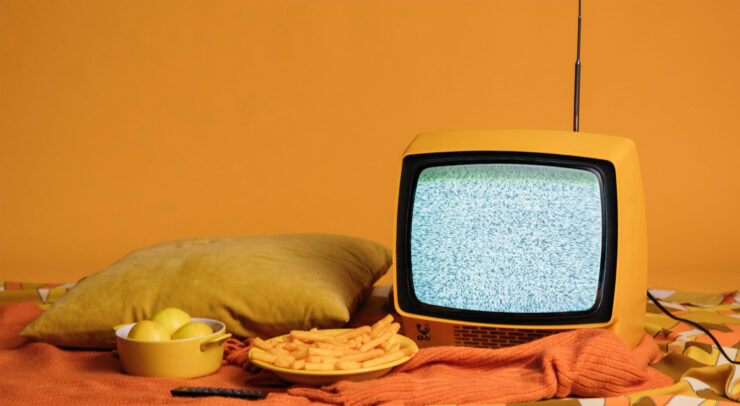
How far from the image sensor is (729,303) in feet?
8.01

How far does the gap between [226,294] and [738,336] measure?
1.25 metres

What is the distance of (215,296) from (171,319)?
21 cm

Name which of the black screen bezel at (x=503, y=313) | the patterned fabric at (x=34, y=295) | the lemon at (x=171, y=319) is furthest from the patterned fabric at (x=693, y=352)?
the patterned fabric at (x=34, y=295)

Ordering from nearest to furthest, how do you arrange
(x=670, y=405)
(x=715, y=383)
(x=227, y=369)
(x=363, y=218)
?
(x=670, y=405) < (x=715, y=383) < (x=227, y=369) < (x=363, y=218)

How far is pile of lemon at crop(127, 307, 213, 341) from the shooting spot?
60.1 inches

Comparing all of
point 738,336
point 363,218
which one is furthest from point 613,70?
point 738,336

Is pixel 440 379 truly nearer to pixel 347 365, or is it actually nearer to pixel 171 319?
pixel 347 365

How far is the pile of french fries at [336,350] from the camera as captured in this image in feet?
4.64

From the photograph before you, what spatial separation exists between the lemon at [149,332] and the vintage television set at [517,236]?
509mm

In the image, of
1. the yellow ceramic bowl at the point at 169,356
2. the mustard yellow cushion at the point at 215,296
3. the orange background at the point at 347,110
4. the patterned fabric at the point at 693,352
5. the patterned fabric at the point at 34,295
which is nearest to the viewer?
the patterned fabric at the point at 693,352

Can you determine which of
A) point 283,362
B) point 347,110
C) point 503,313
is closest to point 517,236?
point 503,313

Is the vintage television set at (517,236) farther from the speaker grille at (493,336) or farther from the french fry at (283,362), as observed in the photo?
the french fry at (283,362)

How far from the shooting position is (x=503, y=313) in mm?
1670

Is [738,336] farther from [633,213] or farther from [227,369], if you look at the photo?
[227,369]
